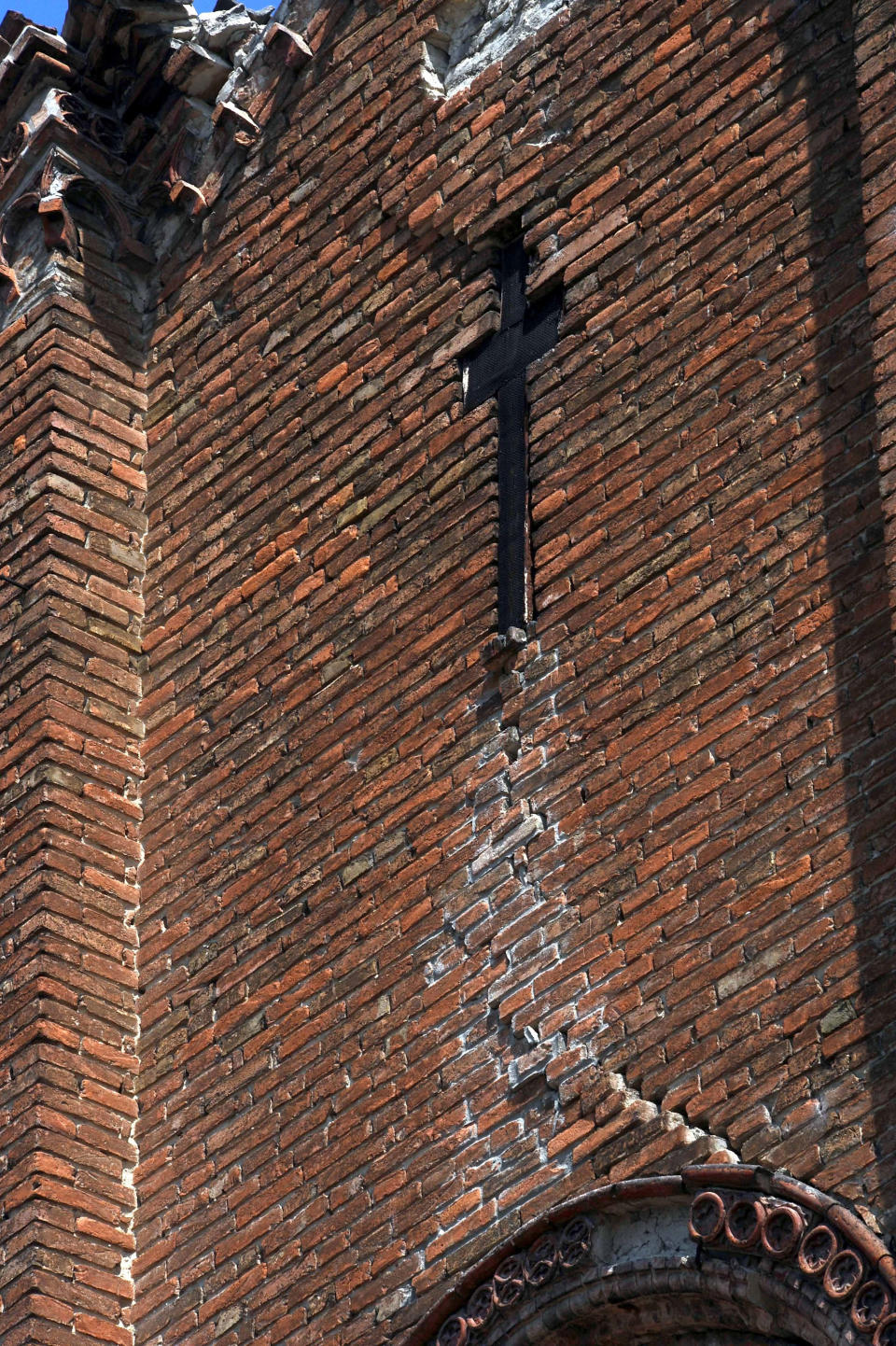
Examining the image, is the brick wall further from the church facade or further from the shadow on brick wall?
the shadow on brick wall

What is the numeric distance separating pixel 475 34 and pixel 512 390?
161 cm

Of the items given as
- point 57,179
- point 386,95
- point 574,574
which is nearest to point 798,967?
point 574,574

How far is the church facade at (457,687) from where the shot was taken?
7.28 meters

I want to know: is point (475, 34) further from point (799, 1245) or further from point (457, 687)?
point (799, 1245)

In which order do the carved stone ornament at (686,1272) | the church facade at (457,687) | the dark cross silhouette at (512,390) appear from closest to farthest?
1. the carved stone ornament at (686,1272)
2. the church facade at (457,687)
3. the dark cross silhouette at (512,390)

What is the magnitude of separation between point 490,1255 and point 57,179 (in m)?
5.10

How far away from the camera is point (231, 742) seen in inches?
370

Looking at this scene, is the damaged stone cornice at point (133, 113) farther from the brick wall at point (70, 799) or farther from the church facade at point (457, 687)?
the brick wall at point (70, 799)

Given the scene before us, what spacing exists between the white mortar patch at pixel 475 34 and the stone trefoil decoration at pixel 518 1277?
4.25 metres

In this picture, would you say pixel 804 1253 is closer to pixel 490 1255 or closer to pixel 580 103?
pixel 490 1255

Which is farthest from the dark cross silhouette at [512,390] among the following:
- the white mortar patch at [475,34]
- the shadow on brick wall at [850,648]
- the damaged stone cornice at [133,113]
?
the damaged stone cornice at [133,113]

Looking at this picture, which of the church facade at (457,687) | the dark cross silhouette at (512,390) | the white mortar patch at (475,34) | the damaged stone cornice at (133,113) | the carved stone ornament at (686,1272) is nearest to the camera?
the carved stone ornament at (686,1272)

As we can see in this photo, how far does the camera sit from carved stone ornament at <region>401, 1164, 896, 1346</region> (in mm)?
6609

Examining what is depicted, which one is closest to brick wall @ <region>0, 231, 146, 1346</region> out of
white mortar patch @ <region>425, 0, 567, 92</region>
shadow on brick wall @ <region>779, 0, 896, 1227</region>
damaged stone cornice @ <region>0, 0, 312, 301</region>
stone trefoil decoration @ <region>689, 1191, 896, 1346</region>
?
damaged stone cornice @ <region>0, 0, 312, 301</region>
